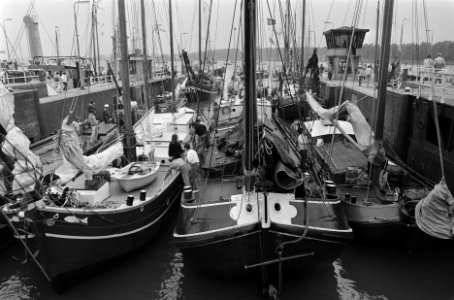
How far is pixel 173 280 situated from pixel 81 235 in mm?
2465

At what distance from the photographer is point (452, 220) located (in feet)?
27.6

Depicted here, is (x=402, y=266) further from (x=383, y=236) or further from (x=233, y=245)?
(x=233, y=245)

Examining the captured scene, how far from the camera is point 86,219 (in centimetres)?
830

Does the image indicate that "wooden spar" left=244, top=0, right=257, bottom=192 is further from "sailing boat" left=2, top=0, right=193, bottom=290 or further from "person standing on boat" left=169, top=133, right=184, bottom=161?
"person standing on boat" left=169, top=133, right=184, bottom=161

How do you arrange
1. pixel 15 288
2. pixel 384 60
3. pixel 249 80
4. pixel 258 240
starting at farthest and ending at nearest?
pixel 384 60
pixel 15 288
pixel 258 240
pixel 249 80

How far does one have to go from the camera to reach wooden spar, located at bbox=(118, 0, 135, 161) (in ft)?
36.7

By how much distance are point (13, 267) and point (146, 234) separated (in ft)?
11.4

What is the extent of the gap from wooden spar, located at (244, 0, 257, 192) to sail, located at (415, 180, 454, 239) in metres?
4.28

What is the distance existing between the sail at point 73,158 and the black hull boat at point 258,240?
3.25m

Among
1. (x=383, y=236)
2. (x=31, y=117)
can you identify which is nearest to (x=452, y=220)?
(x=383, y=236)

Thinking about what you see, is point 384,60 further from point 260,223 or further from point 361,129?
point 260,223

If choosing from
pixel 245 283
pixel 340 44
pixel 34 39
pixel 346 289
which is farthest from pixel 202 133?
pixel 34 39

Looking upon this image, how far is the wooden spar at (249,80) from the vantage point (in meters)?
6.88

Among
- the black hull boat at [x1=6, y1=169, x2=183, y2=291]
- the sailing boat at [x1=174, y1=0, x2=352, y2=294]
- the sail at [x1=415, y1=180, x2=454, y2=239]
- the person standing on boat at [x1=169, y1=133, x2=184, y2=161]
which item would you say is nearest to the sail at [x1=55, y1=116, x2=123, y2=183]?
the black hull boat at [x1=6, y1=169, x2=183, y2=291]
